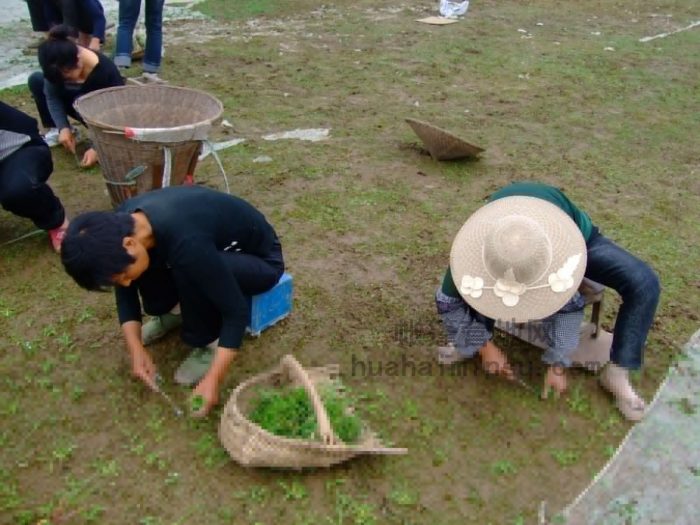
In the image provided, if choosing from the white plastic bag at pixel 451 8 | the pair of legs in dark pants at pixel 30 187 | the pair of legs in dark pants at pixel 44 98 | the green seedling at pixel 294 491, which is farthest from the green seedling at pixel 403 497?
the white plastic bag at pixel 451 8

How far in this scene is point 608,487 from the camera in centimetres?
226

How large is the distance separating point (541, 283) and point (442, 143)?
2139mm

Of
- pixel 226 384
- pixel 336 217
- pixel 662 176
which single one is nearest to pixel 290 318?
pixel 226 384

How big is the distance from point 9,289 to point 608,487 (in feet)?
8.53

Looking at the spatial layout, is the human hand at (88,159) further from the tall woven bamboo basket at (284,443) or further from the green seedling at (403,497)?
the green seedling at (403,497)

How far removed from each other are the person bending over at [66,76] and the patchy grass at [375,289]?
366 mm

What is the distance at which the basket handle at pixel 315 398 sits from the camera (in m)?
Result: 2.10

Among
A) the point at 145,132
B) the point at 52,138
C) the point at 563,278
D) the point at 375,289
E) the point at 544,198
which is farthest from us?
the point at 52,138

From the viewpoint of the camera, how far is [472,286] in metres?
2.34

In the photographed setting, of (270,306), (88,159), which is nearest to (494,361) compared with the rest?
(270,306)

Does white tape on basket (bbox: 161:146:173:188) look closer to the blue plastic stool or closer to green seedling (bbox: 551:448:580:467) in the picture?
the blue plastic stool

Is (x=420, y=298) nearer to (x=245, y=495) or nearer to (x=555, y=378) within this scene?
(x=555, y=378)

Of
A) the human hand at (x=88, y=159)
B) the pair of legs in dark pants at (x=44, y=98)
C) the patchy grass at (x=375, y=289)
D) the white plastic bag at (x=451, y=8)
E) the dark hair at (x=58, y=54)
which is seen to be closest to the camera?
the patchy grass at (x=375, y=289)

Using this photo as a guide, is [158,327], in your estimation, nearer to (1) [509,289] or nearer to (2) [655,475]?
(1) [509,289]
